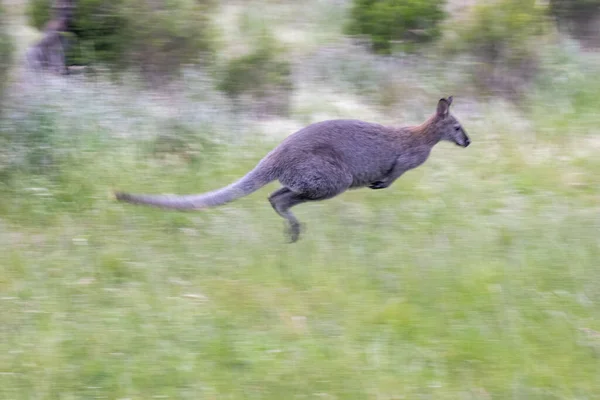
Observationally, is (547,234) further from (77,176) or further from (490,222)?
(77,176)

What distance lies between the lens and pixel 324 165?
6.55m

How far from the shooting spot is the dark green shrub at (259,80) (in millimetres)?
10352

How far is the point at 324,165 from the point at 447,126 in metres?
1.65

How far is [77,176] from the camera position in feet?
25.3

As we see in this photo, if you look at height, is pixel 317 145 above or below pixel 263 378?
above

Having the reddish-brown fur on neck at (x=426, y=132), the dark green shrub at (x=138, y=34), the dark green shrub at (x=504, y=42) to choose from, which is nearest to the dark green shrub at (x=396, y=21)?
the dark green shrub at (x=504, y=42)

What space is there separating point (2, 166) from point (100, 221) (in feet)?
5.14

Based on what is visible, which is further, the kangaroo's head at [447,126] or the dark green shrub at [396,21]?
the dark green shrub at [396,21]

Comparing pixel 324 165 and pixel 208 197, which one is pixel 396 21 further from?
pixel 208 197

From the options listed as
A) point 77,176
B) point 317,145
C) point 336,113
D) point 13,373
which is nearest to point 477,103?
point 336,113

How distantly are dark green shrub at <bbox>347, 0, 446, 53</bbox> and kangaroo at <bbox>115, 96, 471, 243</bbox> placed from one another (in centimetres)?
422

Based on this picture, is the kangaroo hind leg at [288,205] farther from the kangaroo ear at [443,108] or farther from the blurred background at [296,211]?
the kangaroo ear at [443,108]

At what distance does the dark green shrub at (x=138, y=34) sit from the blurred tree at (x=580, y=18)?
578cm

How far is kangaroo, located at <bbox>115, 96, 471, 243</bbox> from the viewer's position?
249 inches
